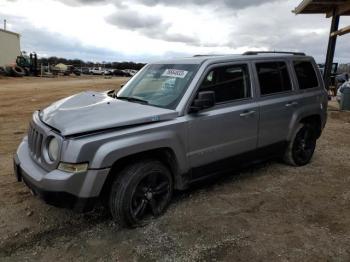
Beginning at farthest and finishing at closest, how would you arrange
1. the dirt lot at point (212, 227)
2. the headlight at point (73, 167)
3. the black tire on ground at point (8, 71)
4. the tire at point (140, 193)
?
the black tire on ground at point (8, 71) < the tire at point (140, 193) < the dirt lot at point (212, 227) < the headlight at point (73, 167)

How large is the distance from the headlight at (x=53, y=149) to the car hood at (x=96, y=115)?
0.45ft

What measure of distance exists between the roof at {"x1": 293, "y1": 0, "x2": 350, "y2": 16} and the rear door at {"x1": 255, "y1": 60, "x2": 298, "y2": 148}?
8.17 m

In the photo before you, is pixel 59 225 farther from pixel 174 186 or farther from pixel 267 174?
pixel 267 174

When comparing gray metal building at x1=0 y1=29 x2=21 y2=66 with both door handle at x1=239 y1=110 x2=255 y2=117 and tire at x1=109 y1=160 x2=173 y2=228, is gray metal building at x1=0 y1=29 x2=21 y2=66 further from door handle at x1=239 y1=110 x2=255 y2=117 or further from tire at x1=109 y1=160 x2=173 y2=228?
tire at x1=109 y1=160 x2=173 y2=228

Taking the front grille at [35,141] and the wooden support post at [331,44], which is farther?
the wooden support post at [331,44]

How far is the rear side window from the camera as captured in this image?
5.78 meters

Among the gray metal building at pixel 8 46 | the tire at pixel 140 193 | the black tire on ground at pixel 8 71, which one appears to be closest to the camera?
the tire at pixel 140 193

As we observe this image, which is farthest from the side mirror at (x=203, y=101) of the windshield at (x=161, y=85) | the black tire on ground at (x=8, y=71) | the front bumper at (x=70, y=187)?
the black tire on ground at (x=8, y=71)

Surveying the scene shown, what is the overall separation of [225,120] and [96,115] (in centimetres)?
162

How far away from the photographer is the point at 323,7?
44.0 feet

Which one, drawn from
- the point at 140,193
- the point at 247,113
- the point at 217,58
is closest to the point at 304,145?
the point at 247,113

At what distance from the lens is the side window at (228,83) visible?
14.8 ft

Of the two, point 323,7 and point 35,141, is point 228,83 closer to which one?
point 35,141

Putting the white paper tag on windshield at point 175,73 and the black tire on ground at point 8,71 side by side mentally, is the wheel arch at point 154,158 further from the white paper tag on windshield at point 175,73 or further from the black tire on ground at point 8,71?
the black tire on ground at point 8,71
